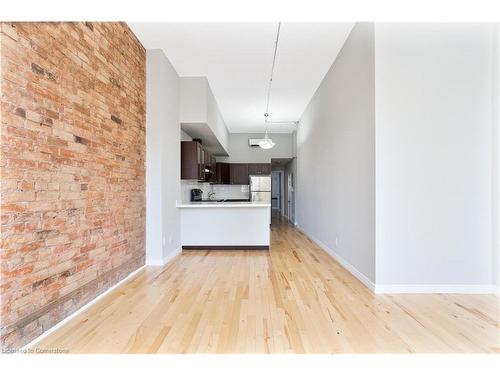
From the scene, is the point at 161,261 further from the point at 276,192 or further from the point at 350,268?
the point at 276,192

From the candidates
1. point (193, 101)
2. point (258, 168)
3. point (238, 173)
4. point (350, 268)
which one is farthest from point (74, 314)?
point (258, 168)

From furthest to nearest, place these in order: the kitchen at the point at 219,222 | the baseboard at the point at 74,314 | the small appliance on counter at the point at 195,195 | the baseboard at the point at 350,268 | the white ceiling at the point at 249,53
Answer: the small appliance on counter at the point at 195,195, the kitchen at the point at 219,222, the white ceiling at the point at 249,53, the baseboard at the point at 350,268, the baseboard at the point at 74,314

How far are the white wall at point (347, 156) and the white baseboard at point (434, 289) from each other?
19 cm

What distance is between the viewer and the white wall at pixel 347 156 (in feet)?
10.4

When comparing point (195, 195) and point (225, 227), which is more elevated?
point (195, 195)

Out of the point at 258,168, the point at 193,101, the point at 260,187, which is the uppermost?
the point at 193,101

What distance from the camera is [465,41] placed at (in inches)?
117

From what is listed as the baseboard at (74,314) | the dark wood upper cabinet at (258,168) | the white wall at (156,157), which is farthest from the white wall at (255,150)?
the baseboard at (74,314)

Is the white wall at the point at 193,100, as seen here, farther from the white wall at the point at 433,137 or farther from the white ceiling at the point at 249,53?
the white wall at the point at 433,137

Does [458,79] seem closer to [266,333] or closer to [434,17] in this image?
[434,17]

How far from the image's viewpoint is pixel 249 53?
4.23 m

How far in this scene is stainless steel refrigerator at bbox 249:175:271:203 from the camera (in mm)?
9305

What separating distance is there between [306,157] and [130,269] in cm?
475

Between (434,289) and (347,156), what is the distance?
1.87 metres
